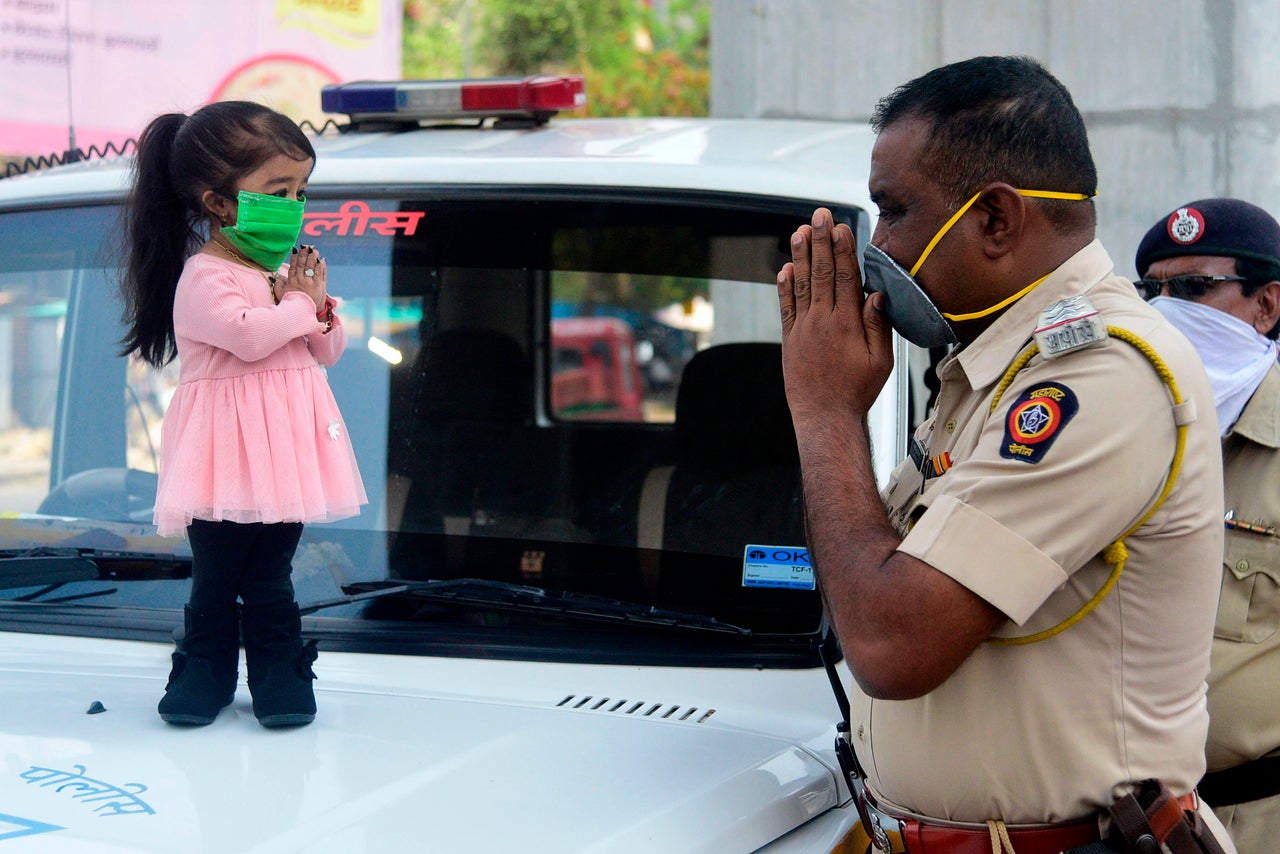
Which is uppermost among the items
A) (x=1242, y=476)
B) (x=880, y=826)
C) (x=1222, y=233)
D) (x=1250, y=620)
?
(x=1222, y=233)

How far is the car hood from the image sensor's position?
1677 mm

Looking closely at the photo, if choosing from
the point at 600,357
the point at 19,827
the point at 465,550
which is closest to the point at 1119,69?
the point at 465,550

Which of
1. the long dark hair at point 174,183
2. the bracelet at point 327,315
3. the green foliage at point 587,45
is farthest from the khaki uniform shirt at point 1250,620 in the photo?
the green foliage at point 587,45

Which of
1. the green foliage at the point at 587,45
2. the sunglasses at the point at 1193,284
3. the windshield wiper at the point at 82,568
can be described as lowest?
the windshield wiper at the point at 82,568

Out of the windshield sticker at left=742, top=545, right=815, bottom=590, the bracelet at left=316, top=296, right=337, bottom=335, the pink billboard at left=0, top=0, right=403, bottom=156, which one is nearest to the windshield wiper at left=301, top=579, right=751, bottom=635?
the windshield sticker at left=742, top=545, right=815, bottom=590

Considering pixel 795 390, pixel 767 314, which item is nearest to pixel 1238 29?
pixel 767 314

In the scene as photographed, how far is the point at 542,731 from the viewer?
6.64 feet

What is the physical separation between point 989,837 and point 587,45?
20273 mm

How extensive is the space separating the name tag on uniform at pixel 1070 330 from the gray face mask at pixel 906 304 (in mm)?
155

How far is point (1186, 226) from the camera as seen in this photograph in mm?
2721

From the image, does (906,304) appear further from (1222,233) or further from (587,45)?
(587,45)

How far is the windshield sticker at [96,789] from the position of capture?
172cm

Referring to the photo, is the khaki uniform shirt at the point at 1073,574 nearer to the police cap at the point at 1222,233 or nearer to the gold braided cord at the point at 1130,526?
the gold braided cord at the point at 1130,526

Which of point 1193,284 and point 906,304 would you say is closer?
point 906,304
